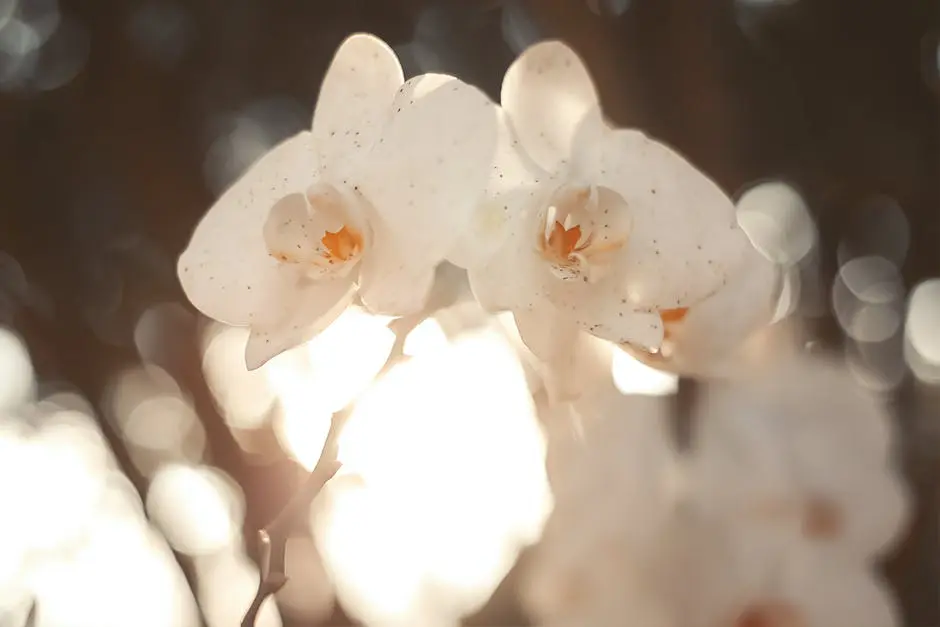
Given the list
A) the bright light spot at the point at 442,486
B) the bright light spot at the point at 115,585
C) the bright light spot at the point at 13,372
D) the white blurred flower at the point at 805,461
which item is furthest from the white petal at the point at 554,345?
the bright light spot at the point at 13,372

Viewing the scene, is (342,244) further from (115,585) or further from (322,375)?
(115,585)

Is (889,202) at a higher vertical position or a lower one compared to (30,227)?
lower

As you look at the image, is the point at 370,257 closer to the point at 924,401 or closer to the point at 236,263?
the point at 236,263

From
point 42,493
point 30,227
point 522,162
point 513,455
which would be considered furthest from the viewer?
point 30,227

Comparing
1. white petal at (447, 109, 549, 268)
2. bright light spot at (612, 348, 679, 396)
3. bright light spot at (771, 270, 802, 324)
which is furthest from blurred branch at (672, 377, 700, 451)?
bright light spot at (771, 270, 802, 324)

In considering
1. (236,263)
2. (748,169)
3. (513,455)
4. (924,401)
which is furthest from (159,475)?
(924,401)

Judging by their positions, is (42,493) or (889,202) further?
(889,202)

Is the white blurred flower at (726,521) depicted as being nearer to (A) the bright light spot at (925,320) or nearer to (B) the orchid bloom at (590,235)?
(B) the orchid bloom at (590,235)
